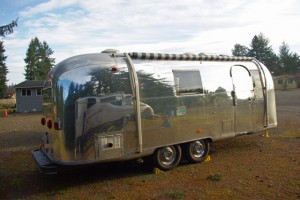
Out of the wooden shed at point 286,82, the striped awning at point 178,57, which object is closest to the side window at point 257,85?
the striped awning at point 178,57

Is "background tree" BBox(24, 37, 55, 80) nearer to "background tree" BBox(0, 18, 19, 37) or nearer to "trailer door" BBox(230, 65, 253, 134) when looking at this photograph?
"background tree" BBox(0, 18, 19, 37)

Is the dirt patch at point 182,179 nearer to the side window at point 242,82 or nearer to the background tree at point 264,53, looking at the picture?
the side window at point 242,82

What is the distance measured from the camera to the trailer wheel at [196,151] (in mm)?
7773

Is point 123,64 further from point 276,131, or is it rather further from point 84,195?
point 276,131

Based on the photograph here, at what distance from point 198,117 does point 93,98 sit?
2.81 metres

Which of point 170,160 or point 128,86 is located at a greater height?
point 128,86

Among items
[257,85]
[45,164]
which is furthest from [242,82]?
[45,164]

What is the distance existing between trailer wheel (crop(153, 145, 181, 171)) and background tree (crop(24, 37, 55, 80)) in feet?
214

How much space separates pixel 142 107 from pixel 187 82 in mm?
1527

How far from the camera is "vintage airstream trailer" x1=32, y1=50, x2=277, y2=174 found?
622 centimetres

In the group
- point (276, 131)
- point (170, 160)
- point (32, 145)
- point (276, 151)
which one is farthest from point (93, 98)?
point (276, 131)

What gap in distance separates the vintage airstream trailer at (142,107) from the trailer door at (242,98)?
3cm

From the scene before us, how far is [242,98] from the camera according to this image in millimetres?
8750

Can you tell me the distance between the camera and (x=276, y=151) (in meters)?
8.94
